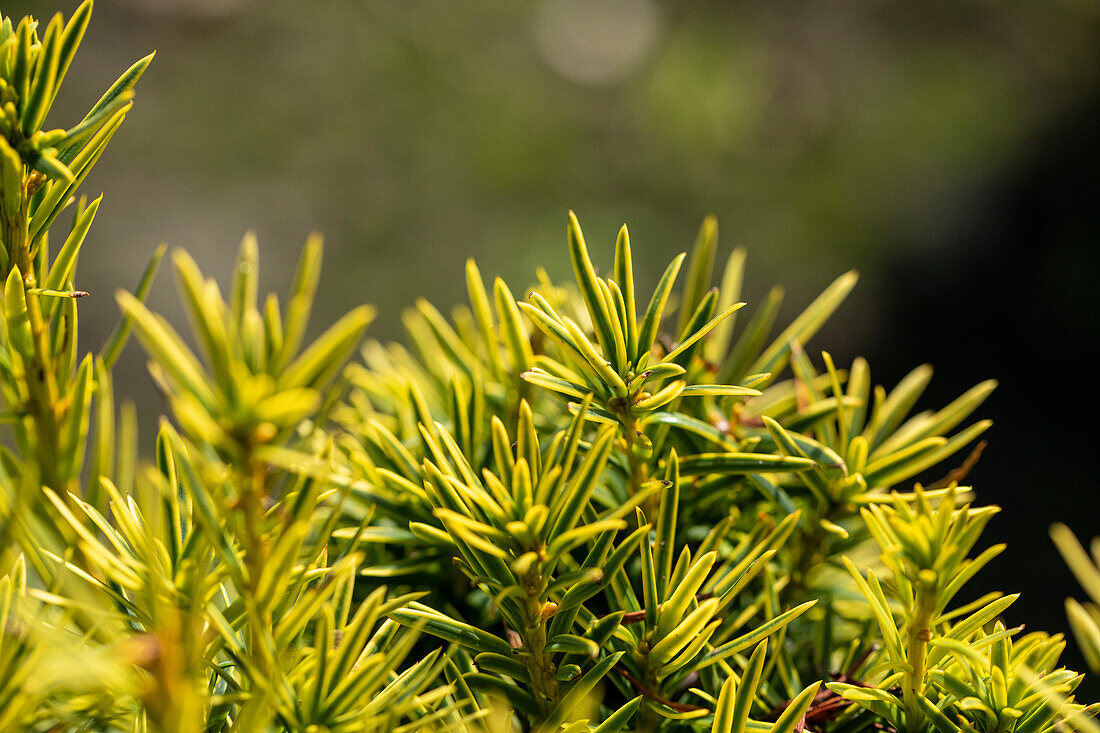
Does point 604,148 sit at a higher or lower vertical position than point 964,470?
higher

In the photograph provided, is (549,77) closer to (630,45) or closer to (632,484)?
(630,45)

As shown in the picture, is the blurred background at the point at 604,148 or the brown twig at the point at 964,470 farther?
the blurred background at the point at 604,148

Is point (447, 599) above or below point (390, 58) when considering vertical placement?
below

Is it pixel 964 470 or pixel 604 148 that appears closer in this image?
pixel 964 470

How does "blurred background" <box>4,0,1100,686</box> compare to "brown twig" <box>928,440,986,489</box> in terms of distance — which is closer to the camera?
"brown twig" <box>928,440,986,489</box>

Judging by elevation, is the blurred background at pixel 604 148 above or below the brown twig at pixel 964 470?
above

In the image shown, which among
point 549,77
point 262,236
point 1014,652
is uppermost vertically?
point 549,77

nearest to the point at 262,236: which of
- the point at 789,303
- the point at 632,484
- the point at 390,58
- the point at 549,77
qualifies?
the point at 390,58

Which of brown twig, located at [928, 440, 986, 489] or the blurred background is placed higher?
the blurred background
